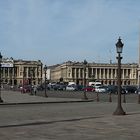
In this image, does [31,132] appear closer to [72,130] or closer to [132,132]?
[72,130]

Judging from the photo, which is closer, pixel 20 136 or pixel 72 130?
pixel 20 136

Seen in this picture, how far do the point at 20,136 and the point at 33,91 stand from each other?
63516mm

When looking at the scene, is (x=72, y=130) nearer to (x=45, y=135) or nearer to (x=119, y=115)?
(x=45, y=135)

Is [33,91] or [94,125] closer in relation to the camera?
[94,125]

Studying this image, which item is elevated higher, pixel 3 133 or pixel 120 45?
pixel 120 45

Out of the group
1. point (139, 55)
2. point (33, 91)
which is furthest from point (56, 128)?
point (139, 55)

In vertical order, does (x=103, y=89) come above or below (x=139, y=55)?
below

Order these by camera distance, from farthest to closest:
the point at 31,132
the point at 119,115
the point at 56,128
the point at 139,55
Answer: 1. the point at 139,55
2. the point at 119,115
3. the point at 56,128
4. the point at 31,132

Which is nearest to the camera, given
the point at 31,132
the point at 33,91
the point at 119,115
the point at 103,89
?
the point at 31,132

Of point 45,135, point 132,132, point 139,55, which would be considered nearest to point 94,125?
point 132,132

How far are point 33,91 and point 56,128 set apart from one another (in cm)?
6081

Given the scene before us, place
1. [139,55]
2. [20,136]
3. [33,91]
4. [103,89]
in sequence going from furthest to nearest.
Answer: [139,55], [103,89], [33,91], [20,136]

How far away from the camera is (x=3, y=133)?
1580cm

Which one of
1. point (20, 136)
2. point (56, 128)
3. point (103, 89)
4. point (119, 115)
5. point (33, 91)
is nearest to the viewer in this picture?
point (20, 136)
